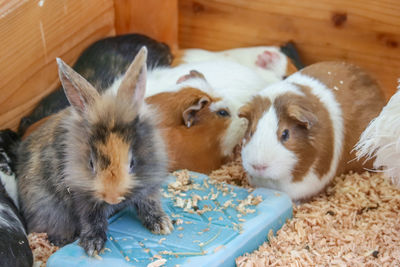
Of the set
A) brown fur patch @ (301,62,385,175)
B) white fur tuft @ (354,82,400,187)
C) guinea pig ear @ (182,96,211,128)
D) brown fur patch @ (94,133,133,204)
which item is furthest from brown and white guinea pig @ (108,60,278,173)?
white fur tuft @ (354,82,400,187)

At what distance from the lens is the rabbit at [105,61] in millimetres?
3771

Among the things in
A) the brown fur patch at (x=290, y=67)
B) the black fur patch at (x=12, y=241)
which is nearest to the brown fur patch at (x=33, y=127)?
the black fur patch at (x=12, y=241)

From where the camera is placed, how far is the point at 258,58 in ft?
14.9

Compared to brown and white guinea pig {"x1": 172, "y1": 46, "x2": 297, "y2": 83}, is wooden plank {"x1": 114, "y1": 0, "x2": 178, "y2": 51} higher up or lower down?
higher up

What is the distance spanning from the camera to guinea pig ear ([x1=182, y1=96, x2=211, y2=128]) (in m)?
3.69

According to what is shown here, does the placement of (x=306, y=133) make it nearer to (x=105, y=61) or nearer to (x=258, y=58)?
(x=258, y=58)

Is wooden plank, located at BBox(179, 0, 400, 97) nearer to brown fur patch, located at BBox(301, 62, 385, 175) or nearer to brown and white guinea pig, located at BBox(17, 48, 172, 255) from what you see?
brown fur patch, located at BBox(301, 62, 385, 175)

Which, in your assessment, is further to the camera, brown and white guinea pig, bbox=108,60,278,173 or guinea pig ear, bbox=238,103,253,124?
brown and white guinea pig, bbox=108,60,278,173

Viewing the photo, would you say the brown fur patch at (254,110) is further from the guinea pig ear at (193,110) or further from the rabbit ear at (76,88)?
the rabbit ear at (76,88)

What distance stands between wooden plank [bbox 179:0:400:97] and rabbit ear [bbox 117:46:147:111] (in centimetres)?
218

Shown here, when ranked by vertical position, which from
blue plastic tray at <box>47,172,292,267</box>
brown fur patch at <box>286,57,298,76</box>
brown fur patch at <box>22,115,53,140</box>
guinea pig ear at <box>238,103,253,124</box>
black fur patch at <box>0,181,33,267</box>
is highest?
brown fur patch at <box>286,57,298,76</box>

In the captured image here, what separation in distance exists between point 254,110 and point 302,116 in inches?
13.2

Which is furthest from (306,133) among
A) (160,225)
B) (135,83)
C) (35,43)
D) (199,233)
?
(35,43)

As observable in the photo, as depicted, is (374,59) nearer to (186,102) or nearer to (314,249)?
(186,102)
